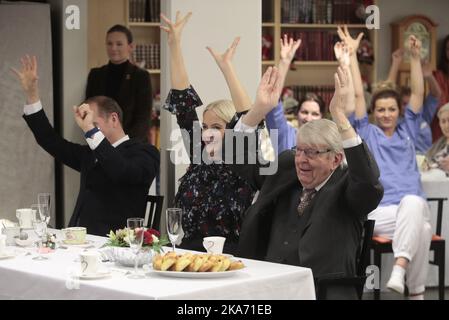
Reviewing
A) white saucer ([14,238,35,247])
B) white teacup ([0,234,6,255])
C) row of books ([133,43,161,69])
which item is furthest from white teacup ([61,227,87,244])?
row of books ([133,43,161,69])

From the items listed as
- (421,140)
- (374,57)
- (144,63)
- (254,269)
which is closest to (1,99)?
(144,63)

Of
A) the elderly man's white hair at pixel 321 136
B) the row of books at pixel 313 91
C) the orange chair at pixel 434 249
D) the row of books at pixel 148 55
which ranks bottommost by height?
the orange chair at pixel 434 249

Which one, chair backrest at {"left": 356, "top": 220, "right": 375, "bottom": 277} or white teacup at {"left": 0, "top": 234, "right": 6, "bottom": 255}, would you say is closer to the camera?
white teacup at {"left": 0, "top": 234, "right": 6, "bottom": 255}

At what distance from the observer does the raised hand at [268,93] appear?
12.5 feet

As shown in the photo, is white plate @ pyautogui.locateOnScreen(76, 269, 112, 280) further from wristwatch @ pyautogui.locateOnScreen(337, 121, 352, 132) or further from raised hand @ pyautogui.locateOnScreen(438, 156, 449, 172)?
raised hand @ pyautogui.locateOnScreen(438, 156, 449, 172)

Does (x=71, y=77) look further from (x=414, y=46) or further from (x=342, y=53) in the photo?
(x=414, y=46)

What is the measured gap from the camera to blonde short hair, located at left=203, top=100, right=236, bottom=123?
429 centimetres

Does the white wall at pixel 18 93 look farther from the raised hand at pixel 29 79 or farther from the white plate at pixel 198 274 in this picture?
the white plate at pixel 198 274

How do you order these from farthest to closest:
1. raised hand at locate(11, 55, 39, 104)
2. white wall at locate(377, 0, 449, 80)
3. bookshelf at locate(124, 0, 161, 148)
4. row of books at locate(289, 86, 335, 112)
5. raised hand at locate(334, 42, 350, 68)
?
white wall at locate(377, 0, 449, 80)
row of books at locate(289, 86, 335, 112)
bookshelf at locate(124, 0, 161, 148)
raised hand at locate(334, 42, 350, 68)
raised hand at locate(11, 55, 39, 104)

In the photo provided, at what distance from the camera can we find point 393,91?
6.16 meters

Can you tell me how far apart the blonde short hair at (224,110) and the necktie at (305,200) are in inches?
26.7

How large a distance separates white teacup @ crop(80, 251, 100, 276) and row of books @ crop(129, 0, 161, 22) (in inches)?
216

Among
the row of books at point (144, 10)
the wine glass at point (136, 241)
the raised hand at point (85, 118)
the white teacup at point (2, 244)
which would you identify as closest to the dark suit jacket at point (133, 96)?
the raised hand at point (85, 118)

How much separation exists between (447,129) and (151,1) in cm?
328
